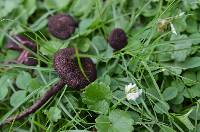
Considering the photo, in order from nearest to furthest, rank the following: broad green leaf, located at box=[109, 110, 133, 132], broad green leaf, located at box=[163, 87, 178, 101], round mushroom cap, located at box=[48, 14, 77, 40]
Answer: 1. broad green leaf, located at box=[109, 110, 133, 132]
2. broad green leaf, located at box=[163, 87, 178, 101]
3. round mushroom cap, located at box=[48, 14, 77, 40]

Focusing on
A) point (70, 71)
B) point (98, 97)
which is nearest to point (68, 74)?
point (70, 71)

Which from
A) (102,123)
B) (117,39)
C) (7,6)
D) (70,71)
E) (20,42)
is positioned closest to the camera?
(102,123)

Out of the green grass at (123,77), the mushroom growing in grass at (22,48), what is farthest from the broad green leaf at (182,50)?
the mushroom growing in grass at (22,48)

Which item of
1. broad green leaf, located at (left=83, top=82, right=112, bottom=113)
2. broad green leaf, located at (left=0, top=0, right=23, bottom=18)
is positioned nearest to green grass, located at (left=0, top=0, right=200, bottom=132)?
broad green leaf, located at (left=83, top=82, right=112, bottom=113)

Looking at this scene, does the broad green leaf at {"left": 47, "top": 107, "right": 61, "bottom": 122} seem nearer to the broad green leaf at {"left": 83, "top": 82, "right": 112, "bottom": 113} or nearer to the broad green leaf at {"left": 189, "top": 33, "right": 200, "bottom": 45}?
the broad green leaf at {"left": 83, "top": 82, "right": 112, "bottom": 113}

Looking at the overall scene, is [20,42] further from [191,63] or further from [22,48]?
[191,63]

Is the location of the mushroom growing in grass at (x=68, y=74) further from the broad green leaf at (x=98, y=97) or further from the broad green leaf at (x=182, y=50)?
the broad green leaf at (x=182, y=50)
